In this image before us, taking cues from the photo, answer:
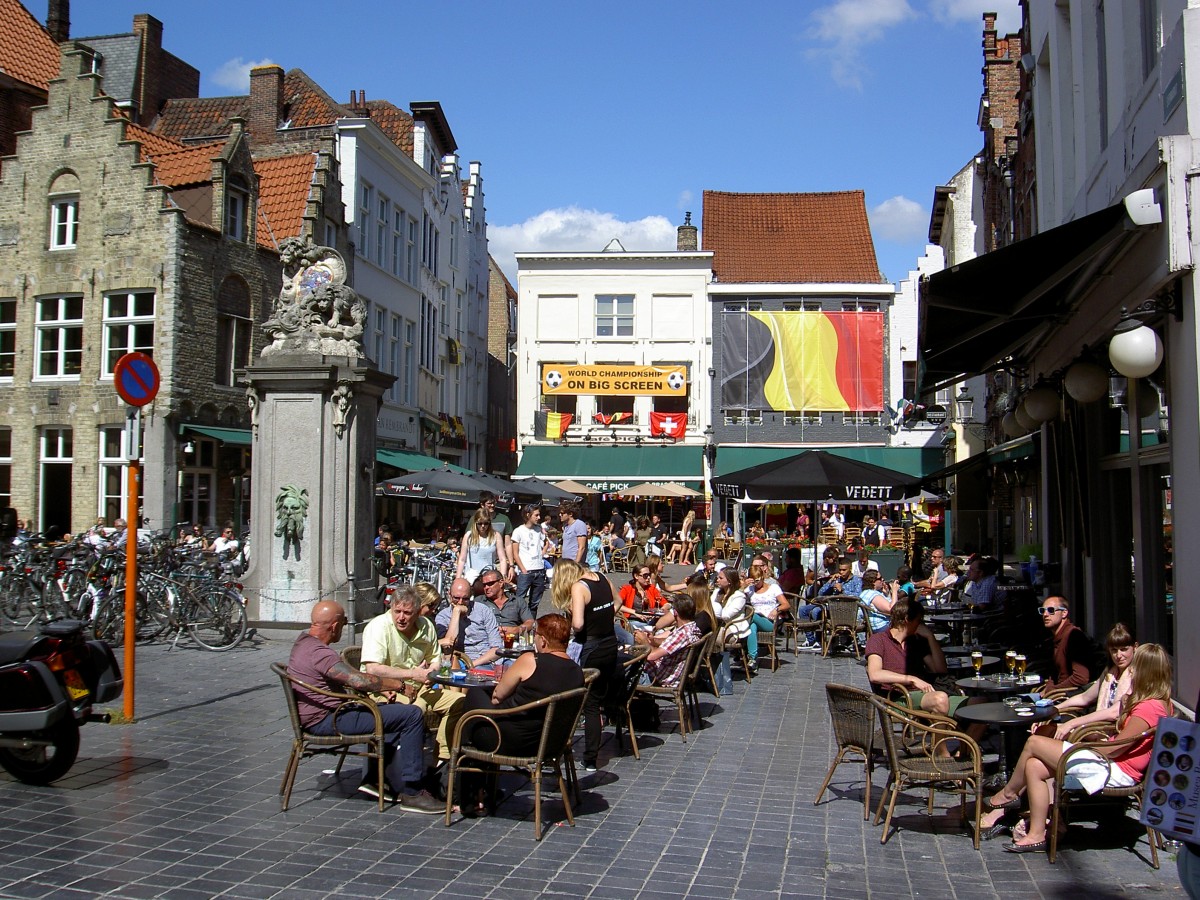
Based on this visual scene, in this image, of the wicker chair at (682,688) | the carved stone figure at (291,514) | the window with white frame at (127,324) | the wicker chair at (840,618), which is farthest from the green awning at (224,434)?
the wicker chair at (682,688)

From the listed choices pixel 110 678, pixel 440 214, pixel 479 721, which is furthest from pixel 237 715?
pixel 440 214

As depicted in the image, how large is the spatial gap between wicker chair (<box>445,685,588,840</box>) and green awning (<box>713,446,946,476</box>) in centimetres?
3184

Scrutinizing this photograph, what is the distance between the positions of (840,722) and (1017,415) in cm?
853

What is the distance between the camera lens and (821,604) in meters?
14.4

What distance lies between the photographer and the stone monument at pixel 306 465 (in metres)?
13.1

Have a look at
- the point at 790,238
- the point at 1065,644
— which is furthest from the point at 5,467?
the point at 790,238

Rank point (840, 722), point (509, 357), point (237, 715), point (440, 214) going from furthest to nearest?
point (509, 357) < point (440, 214) < point (237, 715) < point (840, 722)

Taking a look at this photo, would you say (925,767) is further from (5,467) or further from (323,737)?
(5,467)

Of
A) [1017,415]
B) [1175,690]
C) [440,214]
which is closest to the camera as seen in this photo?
[1175,690]

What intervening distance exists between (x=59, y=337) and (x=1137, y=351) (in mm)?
22502

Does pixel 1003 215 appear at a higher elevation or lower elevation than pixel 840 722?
higher

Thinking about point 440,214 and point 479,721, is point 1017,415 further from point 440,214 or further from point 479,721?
point 440,214

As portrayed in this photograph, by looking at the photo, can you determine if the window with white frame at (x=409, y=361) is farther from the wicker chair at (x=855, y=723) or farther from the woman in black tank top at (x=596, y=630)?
the wicker chair at (x=855, y=723)

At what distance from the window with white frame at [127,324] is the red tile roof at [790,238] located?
22482 mm
